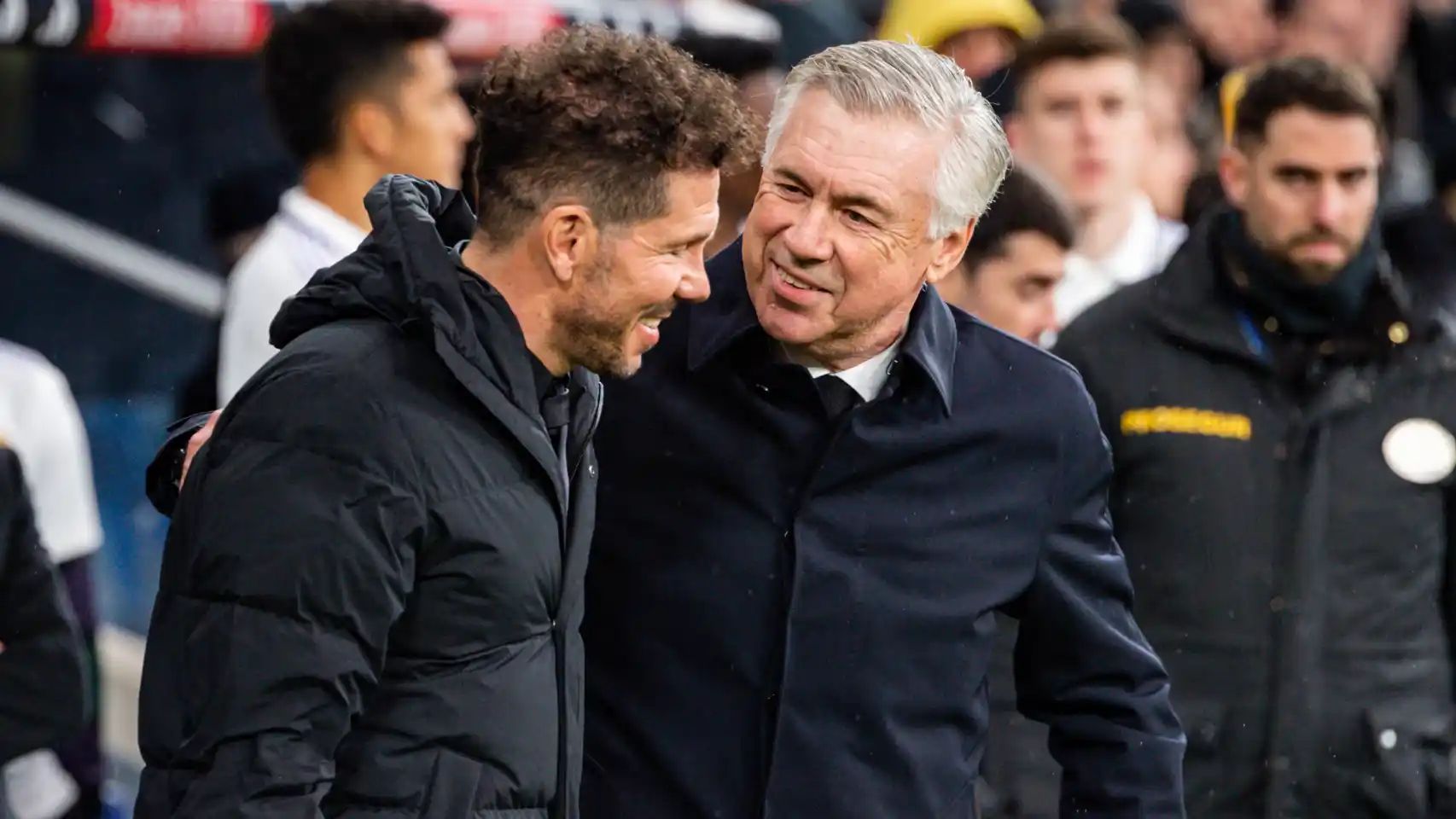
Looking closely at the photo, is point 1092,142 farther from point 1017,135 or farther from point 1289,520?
point 1289,520

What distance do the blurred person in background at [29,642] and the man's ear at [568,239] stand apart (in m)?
1.22

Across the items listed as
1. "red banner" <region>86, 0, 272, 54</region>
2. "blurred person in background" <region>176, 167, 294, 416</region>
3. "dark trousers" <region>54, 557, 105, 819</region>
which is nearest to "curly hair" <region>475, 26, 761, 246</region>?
"dark trousers" <region>54, 557, 105, 819</region>

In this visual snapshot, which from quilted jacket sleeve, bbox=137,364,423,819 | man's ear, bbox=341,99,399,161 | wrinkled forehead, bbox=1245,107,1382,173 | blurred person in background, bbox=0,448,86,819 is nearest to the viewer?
quilted jacket sleeve, bbox=137,364,423,819

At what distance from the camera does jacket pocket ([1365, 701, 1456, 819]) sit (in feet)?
15.8

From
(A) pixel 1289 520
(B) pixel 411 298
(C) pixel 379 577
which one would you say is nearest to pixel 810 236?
(B) pixel 411 298

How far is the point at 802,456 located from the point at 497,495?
0.70 metres

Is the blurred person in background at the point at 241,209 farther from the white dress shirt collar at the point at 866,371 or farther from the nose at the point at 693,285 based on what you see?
the nose at the point at 693,285

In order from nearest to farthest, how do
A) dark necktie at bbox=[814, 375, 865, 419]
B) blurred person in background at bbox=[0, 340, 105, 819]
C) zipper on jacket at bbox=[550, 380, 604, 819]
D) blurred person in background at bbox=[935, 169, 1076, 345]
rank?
zipper on jacket at bbox=[550, 380, 604, 819]
dark necktie at bbox=[814, 375, 865, 419]
blurred person in background at bbox=[0, 340, 105, 819]
blurred person in background at bbox=[935, 169, 1076, 345]

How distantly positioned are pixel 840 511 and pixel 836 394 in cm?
18

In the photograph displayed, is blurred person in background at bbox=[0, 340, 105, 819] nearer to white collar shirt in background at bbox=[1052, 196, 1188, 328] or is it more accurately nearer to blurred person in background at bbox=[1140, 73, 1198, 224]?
white collar shirt in background at bbox=[1052, 196, 1188, 328]

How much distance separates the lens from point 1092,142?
6582 mm

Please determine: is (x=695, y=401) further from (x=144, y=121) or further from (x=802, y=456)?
(x=144, y=121)

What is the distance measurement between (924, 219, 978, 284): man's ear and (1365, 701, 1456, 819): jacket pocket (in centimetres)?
164

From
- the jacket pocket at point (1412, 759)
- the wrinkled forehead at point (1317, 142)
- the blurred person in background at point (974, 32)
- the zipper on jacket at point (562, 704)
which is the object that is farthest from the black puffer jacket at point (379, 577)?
the blurred person in background at point (974, 32)
